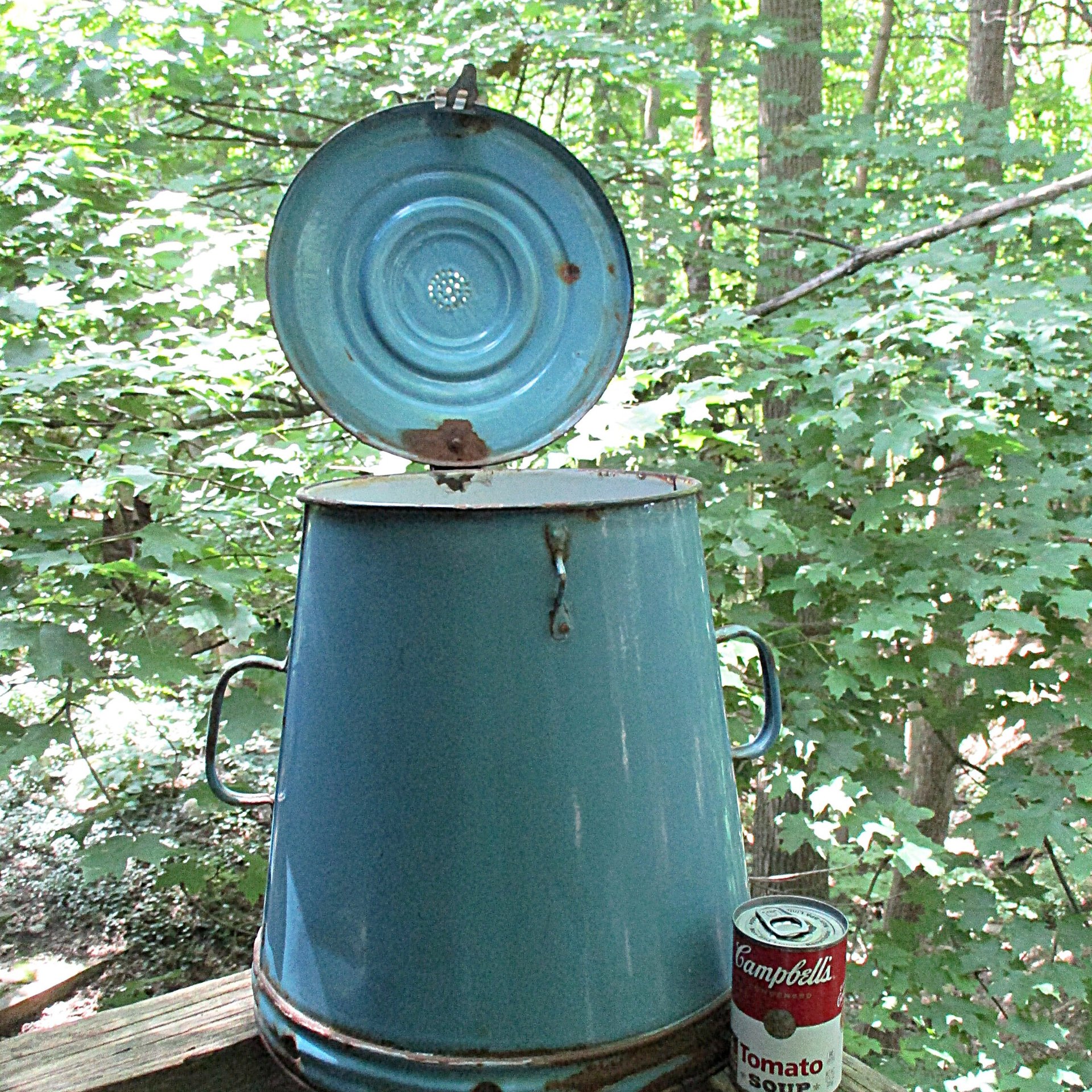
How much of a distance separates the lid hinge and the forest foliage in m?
1.10

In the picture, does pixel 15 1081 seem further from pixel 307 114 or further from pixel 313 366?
pixel 307 114

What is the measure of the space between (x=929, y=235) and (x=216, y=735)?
109 inches

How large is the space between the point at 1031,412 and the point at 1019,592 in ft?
2.28

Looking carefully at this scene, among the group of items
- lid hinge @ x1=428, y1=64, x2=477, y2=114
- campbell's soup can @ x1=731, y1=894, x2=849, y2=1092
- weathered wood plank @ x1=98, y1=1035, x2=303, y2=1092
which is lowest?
weathered wood plank @ x1=98, y1=1035, x2=303, y2=1092

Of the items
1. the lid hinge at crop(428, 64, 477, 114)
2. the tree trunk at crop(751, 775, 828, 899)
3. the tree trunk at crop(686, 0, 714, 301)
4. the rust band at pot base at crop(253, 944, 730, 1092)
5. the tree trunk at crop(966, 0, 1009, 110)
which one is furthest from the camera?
the tree trunk at crop(966, 0, 1009, 110)

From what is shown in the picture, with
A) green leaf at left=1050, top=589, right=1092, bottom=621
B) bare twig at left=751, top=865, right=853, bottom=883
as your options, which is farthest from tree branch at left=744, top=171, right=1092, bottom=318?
bare twig at left=751, top=865, right=853, bottom=883

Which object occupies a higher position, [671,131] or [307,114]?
[671,131]

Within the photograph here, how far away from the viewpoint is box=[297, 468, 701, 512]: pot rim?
142 cm

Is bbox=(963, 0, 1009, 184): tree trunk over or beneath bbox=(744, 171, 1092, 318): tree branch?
over

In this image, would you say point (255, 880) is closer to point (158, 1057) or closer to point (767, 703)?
point (158, 1057)

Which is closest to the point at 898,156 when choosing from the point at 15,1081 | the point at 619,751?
the point at 619,751

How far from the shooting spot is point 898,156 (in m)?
3.77

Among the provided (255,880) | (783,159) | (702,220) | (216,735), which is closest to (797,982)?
(216,735)

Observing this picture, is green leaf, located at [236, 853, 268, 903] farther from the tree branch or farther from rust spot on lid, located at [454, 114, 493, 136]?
the tree branch
